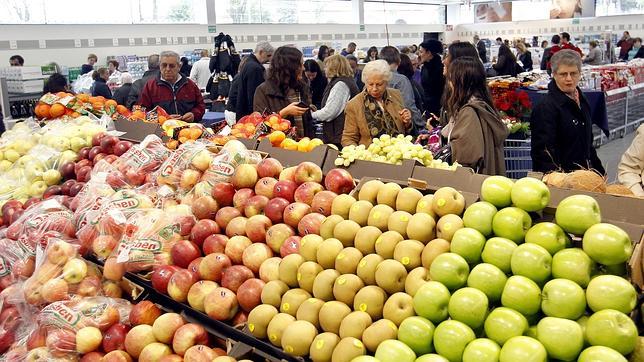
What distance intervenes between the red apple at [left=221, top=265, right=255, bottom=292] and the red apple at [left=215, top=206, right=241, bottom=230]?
36cm

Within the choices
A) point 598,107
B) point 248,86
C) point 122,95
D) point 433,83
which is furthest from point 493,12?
point 248,86

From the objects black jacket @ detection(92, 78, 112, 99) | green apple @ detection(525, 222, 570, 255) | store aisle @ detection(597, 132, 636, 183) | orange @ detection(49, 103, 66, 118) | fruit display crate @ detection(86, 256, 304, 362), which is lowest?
store aisle @ detection(597, 132, 636, 183)

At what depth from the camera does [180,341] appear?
223cm

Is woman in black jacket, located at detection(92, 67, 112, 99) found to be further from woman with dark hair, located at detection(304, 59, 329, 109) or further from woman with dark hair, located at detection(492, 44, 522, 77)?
woman with dark hair, located at detection(492, 44, 522, 77)

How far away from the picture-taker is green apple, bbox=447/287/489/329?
1730mm

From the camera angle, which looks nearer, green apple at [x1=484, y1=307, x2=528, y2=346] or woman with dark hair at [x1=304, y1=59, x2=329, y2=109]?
green apple at [x1=484, y1=307, x2=528, y2=346]

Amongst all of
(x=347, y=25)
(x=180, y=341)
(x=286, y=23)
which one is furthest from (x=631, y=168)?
(x=347, y=25)

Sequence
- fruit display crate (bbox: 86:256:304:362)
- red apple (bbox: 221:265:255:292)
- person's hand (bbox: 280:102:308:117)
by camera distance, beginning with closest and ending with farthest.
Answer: fruit display crate (bbox: 86:256:304:362)
red apple (bbox: 221:265:255:292)
person's hand (bbox: 280:102:308:117)

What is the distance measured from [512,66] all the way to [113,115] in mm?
9397

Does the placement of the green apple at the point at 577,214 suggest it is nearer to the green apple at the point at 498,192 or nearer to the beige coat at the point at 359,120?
the green apple at the point at 498,192

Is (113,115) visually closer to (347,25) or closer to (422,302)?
(422,302)

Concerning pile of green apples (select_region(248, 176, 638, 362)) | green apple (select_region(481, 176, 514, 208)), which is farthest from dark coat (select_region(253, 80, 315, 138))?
green apple (select_region(481, 176, 514, 208))

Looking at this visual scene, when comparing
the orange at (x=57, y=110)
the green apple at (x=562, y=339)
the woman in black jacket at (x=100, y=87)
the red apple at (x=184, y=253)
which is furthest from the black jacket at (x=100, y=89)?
the green apple at (x=562, y=339)

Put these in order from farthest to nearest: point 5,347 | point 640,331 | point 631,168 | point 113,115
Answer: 1. point 113,115
2. point 631,168
3. point 5,347
4. point 640,331
